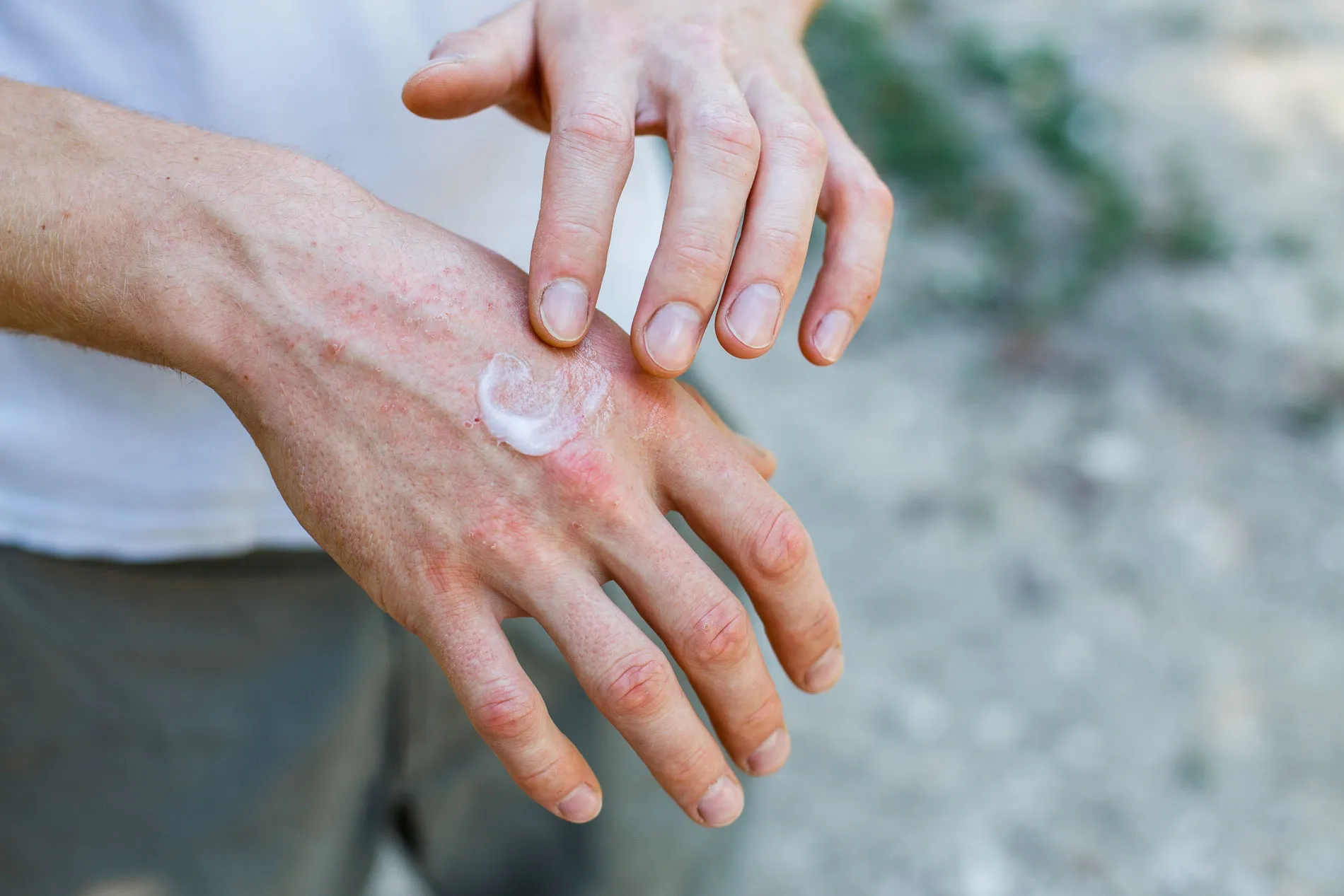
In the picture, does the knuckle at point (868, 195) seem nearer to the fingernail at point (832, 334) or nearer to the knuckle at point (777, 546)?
the fingernail at point (832, 334)

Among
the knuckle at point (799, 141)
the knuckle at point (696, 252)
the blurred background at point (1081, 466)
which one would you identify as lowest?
the blurred background at point (1081, 466)

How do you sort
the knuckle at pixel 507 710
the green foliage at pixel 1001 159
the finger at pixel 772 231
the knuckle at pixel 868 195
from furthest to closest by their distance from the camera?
the green foliage at pixel 1001 159 → the knuckle at pixel 868 195 → the finger at pixel 772 231 → the knuckle at pixel 507 710

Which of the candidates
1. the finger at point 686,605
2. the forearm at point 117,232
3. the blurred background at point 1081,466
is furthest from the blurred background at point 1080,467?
the forearm at point 117,232

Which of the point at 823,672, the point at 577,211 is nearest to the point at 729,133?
the point at 577,211

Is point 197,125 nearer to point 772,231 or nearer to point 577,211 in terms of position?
point 577,211

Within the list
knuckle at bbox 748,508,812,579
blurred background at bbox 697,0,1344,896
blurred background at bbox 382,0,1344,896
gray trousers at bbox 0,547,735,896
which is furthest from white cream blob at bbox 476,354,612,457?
blurred background at bbox 697,0,1344,896

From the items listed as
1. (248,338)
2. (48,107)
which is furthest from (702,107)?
(48,107)

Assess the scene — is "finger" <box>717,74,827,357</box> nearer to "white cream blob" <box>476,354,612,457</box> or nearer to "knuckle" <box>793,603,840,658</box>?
"white cream blob" <box>476,354,612,457</box>
